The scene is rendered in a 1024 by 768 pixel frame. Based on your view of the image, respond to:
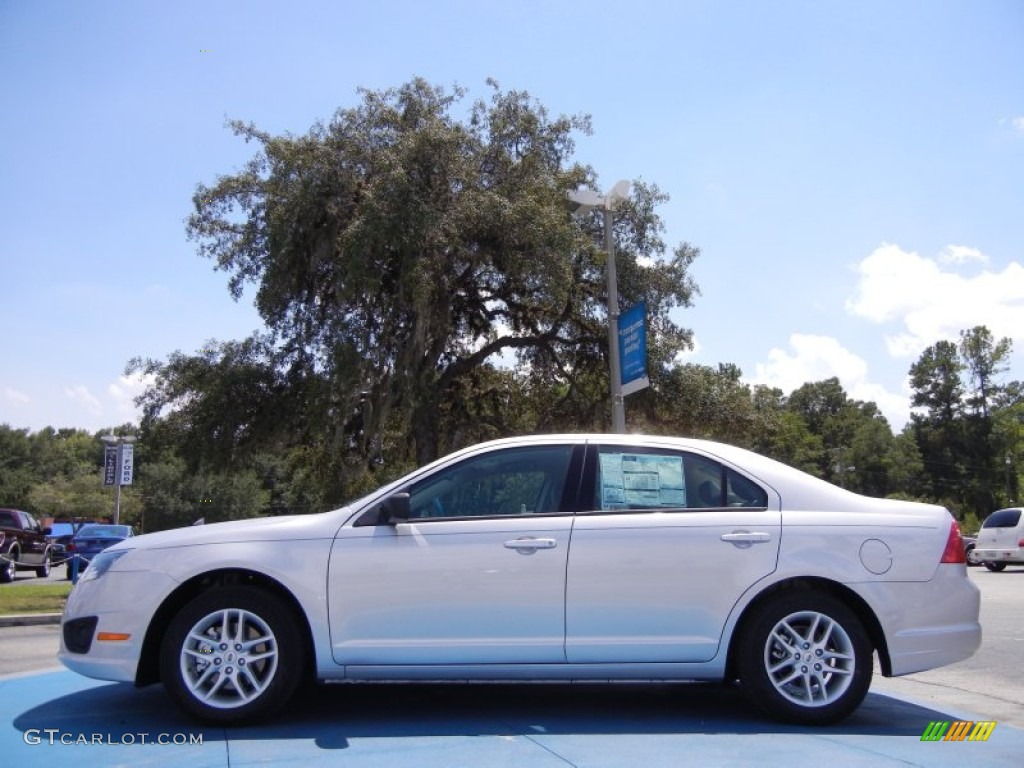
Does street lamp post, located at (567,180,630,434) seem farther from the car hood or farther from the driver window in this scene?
the car hood

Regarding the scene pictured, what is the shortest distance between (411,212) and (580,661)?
37.9ft

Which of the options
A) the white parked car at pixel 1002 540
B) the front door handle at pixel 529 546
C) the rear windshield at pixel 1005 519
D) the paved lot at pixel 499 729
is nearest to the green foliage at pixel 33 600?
the paved lot at pixel 499 729

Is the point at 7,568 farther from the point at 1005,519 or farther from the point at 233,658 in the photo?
the point at 1005,519

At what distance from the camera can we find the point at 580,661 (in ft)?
15.7

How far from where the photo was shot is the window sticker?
509 cm

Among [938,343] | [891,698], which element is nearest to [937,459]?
[938,343]

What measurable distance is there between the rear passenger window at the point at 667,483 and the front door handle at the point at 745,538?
0.68ft

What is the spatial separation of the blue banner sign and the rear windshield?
53.2 feet

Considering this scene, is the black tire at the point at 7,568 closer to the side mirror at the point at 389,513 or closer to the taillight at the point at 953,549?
the side mirror at the point at 389,513

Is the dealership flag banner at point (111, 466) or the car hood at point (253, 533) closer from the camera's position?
the car hood at point (253, 533)

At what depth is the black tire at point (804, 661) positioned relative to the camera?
481 centimetres

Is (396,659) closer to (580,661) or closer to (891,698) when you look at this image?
(580,661)

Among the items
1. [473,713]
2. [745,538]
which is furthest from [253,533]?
[745,538]

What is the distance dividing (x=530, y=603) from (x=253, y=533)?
62.6 inches
